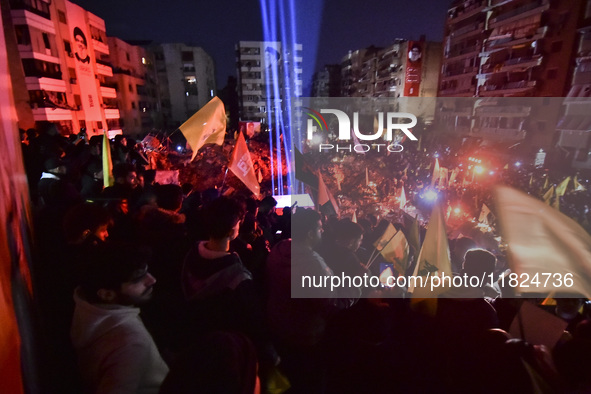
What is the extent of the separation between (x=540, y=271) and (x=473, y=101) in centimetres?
3987

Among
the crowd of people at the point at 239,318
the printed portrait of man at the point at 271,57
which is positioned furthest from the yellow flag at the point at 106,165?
the printed portrait of man at the point at 271,57

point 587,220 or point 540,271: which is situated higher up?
point 540,271

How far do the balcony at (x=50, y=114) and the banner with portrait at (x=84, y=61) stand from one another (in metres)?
4.84

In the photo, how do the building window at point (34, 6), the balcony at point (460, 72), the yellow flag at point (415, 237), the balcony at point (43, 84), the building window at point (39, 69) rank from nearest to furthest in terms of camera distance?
1. the yellow flag at point (415, 237)
2. the building window at point (34, 6)
3. the balcony at point (43, 84)
4. the building window at point (39, 69)
5. the balcony at point (460, 72)

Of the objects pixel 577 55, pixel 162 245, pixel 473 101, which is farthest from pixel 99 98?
pixel 577 55

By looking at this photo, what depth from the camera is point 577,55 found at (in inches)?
993

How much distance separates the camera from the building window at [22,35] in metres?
21.9

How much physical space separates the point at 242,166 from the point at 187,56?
174ft

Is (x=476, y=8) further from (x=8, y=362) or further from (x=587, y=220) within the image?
(x=8, y=362)

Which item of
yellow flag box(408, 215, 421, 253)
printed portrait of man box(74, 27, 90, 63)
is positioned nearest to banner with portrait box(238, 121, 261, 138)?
printed portrait of man box(74, 27, 90, 63)

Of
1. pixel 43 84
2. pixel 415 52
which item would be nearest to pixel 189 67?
pixel 43 84

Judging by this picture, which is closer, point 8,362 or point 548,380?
point 8,362

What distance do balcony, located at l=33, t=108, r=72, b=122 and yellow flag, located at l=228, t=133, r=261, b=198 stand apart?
24.0 meters

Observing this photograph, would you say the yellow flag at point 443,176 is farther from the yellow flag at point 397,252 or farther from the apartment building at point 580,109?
the apartment building at point 580,109
